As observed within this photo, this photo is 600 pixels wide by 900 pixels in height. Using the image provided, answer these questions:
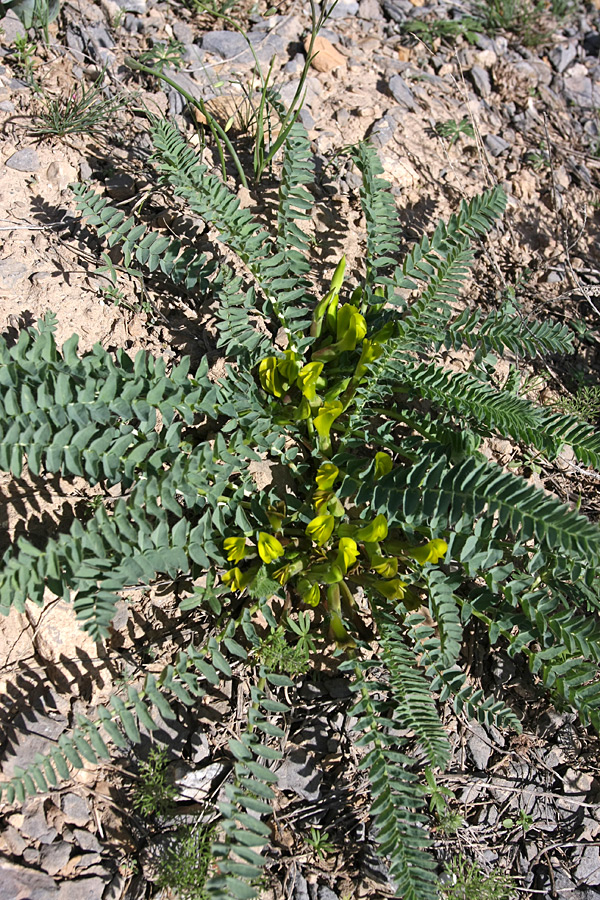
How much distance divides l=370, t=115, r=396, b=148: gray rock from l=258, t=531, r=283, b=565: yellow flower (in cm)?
251

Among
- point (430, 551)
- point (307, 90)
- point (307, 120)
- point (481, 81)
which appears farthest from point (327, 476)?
point (481, 81)

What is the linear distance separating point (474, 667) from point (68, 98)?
3303 mm

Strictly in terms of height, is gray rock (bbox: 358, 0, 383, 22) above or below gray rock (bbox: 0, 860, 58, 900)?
above

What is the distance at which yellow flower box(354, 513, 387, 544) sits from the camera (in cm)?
241

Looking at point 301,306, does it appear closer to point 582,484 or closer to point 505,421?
point 505,421

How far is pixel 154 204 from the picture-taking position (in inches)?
132

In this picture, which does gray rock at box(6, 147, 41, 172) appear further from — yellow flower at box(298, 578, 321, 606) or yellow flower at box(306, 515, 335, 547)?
yellow flower at box(298, 578, 321, 606)

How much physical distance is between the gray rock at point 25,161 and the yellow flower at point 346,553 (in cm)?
232

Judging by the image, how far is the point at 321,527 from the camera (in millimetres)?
2469

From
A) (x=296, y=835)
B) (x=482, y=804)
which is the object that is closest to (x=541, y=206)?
(x=482, y=804)

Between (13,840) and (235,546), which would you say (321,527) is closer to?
(235,546)

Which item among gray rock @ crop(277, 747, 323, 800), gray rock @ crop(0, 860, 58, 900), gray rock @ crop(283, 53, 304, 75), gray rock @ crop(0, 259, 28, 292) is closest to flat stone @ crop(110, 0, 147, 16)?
gray rock @ crop(283, 53, 304, 75)

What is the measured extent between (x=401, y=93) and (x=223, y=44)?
3.53ft

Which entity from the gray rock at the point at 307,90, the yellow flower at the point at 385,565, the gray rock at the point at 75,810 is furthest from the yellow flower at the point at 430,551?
the gray rock at the point at 307,90
